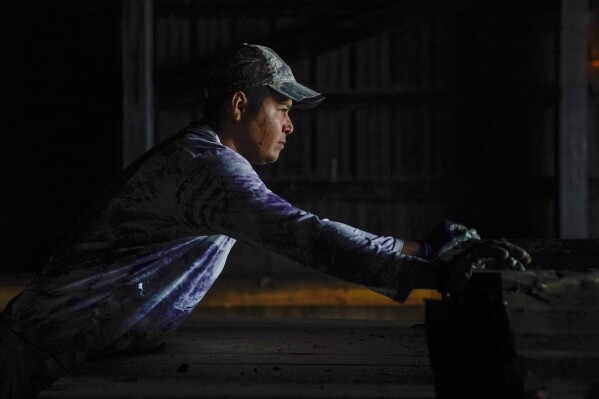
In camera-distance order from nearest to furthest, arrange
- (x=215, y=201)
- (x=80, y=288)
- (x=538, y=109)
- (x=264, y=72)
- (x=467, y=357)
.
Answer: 1. (x=467, y=357)
2. (x=215, y=201)
3. (x=80, y=288)
4. (x=264, y=72)
5. (x=538, y=109)

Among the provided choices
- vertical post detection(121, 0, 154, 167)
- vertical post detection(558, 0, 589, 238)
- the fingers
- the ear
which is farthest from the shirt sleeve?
vertical post detection(558, 0, 589, 238)

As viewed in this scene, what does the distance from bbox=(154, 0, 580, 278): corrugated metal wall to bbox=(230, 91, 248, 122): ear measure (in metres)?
4.78

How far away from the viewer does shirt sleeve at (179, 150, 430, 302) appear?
170 centimetres

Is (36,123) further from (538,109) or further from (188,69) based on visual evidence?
(538,109)

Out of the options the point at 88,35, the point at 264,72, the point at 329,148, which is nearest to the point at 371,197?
the point at 329,148

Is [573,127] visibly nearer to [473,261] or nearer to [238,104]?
[238,104]

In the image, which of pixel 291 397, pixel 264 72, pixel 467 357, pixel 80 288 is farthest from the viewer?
pixel 264 72

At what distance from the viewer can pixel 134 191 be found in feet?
6.78

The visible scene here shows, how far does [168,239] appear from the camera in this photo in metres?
2.08

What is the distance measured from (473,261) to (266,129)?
885 millimetres

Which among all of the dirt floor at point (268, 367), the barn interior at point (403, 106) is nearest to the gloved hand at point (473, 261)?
the dirt floor at point (268, 367)

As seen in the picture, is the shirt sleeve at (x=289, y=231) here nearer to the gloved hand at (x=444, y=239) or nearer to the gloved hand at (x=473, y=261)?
the gloved hand at (x=473, y=261)

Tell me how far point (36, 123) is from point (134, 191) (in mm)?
6006

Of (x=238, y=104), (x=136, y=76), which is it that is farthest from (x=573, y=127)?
(x=238, y=104)
